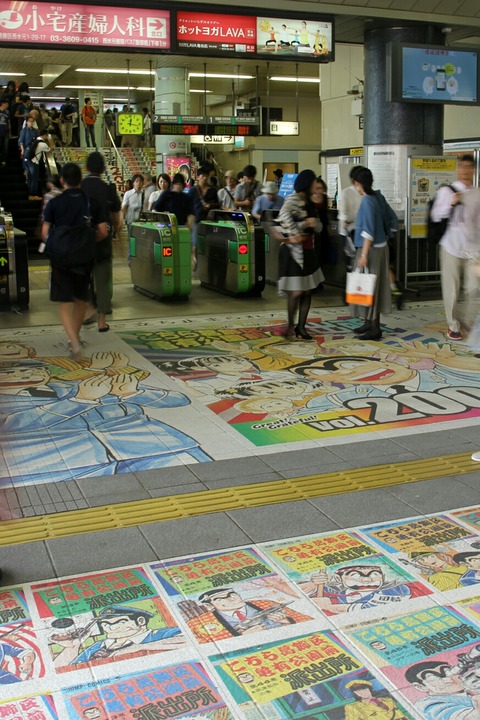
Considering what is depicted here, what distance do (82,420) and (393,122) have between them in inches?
274

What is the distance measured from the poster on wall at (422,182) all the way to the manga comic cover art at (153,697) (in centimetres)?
901

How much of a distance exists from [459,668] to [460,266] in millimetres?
5414

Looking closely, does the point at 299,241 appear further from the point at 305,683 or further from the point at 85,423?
the point at 305,683

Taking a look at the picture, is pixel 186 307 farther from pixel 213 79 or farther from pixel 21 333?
pixel 213 79

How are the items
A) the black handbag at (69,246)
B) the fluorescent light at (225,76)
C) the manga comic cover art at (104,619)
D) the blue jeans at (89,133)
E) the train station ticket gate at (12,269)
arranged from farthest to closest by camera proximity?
the blue jeans at (89,133) < the fluorescent light at (225,76) < the train station ticket gate at (12,269) < the black handbag at (69,246) < the manga comic cover art at (104,619)

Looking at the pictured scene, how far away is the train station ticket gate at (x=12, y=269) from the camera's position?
Result: 31.9ft

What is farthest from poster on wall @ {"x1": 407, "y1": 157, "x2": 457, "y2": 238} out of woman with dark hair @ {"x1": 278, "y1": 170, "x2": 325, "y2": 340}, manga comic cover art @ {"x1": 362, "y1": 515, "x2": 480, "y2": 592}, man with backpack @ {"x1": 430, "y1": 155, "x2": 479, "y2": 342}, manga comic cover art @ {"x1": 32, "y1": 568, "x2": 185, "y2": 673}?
manga comic cover art @ {"x1": 32, "y1": 568, "x2": 185, "y2": 673}

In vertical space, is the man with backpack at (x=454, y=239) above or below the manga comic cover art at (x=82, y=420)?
above

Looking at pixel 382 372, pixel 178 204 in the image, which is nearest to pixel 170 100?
pixel 178 204

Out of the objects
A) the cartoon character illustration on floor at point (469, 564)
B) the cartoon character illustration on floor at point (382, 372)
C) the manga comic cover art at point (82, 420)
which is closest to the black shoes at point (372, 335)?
the cartoon character illustration on floor at point (382, 372)

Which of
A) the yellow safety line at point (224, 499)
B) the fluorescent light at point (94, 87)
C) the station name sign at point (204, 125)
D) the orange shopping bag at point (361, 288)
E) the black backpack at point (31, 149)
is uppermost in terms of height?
the fluorescent light at point (94, 87)

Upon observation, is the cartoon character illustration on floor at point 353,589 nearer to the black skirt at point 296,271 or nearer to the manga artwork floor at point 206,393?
the manga artwork floor at point 206,393

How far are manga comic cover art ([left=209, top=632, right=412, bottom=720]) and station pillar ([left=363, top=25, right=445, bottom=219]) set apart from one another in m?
8.83

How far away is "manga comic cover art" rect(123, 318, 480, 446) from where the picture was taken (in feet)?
17.8
